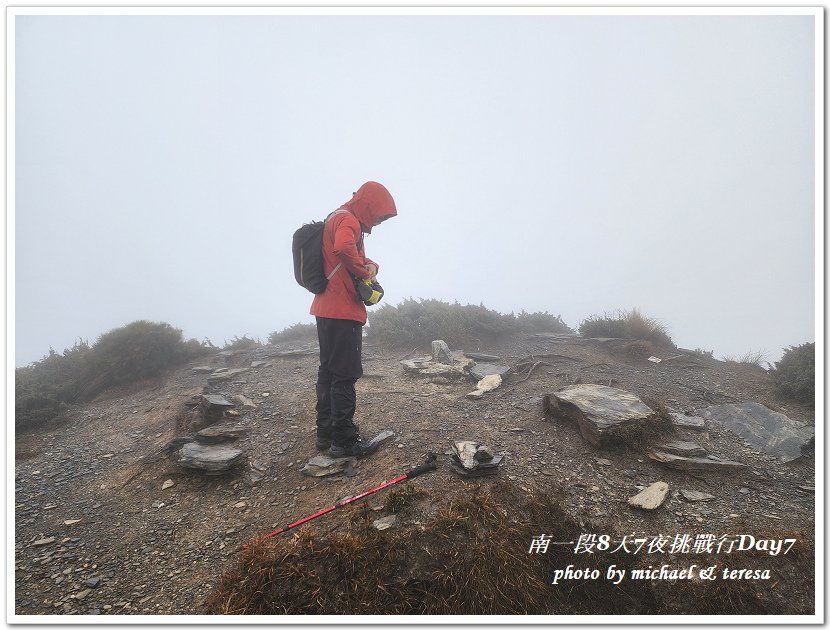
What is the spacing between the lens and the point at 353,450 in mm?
4086

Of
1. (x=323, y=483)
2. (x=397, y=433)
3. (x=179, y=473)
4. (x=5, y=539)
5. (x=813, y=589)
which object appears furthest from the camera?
(x=397, y=433)

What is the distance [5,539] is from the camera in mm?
2633

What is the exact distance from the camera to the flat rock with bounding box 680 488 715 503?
10.6 ft

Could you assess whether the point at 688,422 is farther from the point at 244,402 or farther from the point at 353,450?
the point at 244,402

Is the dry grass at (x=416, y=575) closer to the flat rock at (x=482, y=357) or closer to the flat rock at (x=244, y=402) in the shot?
the flat rock at (x=244, y=402)

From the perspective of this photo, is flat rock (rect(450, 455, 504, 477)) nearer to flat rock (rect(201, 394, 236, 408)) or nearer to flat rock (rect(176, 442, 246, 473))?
flat rock (rect(176, 442, 246, 473))

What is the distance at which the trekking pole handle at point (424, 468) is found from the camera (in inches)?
133

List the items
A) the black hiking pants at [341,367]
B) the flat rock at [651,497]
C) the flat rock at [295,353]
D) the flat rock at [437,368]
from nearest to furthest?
the flat rock at [651,497] → the black hiking pants at [341,367] → the flat rock at [437,368] → the flat rock at [295,353]

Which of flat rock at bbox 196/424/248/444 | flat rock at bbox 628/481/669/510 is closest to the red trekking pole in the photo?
flat rock at bbox 628/481/669/510

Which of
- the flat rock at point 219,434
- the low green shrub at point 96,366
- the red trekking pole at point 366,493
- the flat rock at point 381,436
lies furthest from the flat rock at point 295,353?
the red trekking pole at point 366,493

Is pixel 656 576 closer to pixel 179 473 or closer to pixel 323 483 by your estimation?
pixel 323 483
